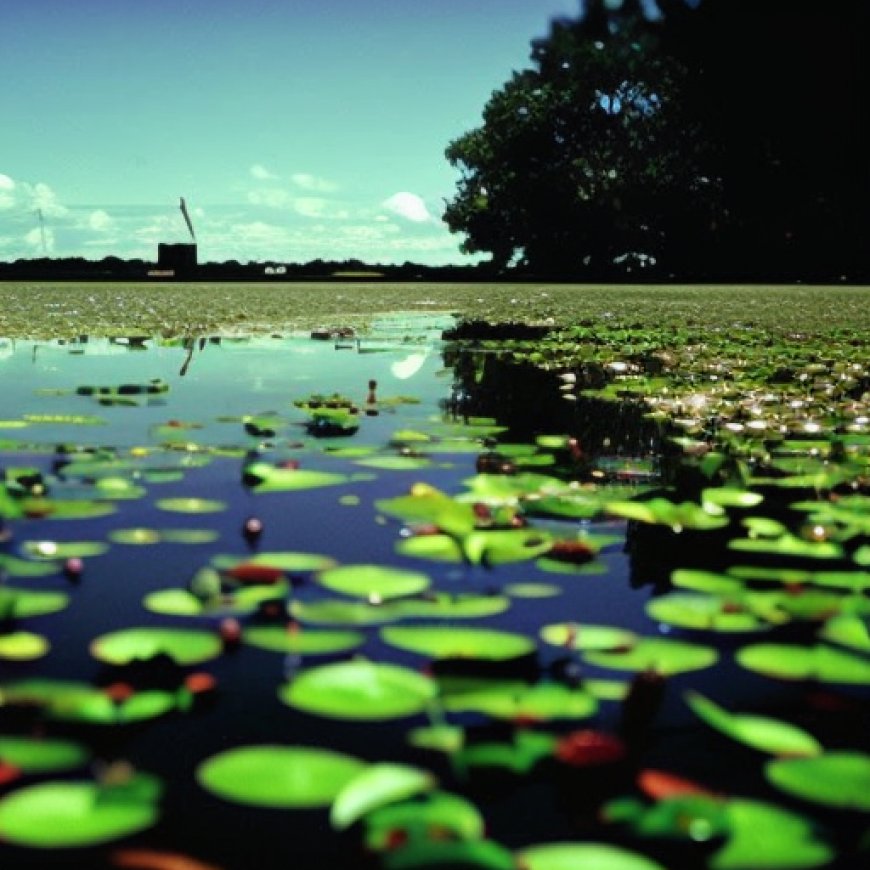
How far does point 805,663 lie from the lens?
120cm

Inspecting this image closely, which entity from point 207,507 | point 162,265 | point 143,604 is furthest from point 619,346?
point 162,265

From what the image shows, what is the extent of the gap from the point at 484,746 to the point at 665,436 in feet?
7.14

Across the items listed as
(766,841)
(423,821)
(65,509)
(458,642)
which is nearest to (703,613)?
(458,642)

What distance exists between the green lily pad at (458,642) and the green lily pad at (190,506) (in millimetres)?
766

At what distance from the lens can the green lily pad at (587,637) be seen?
3.99ft

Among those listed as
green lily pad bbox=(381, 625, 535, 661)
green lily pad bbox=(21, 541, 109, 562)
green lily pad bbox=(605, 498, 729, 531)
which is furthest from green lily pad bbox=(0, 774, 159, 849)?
green lily pad bbox=(605, 498, 729, 531)

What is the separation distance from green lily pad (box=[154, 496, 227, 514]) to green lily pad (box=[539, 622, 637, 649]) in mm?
862

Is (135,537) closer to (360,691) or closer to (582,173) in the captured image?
(360,691)

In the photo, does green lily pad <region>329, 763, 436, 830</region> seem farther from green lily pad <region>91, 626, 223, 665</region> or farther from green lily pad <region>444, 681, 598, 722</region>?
green lily pad <region>91, 626, 223, 665</region>

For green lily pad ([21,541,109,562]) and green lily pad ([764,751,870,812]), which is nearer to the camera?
→ green lily pad ([764,751,870,812])

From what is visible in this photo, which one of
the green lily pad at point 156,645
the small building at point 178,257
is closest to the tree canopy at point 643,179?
the small building at point 178,257

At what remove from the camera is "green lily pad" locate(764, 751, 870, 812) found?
2.88 feet

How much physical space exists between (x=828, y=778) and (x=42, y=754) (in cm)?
69

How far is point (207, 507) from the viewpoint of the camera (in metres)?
→ 1.94
